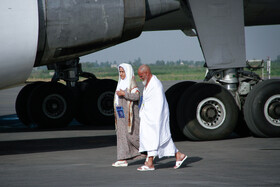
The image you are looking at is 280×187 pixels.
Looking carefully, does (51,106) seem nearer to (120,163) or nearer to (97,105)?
(97,105)

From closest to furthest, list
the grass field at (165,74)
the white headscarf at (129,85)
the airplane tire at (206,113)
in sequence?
the white headscarf at (129,85) < the airplane tire at (206,113) < the grass field at (165,74)

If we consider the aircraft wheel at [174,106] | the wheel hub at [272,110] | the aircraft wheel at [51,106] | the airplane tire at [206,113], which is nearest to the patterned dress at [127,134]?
the airplane tire at [206,113]

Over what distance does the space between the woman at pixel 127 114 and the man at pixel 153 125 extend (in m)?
0.46

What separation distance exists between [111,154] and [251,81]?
163 inches

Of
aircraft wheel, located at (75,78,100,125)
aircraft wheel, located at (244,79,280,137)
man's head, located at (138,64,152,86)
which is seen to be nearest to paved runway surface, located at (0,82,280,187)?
aircraft wheel, located at (244,79,280,137)

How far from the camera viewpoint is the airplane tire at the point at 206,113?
40.9 feet

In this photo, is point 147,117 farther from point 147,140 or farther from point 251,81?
point 251,81

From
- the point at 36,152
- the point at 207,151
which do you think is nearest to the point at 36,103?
the point at 36,152

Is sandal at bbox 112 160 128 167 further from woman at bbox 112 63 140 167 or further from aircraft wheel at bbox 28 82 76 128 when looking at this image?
aircraft wheel at bbox 28 82 76 128

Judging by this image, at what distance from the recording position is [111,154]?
1095 cm

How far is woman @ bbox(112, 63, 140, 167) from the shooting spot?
957 centimetres

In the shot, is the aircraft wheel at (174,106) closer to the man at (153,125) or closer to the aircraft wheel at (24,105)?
the man at (153,125)

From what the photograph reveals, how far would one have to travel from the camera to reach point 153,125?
903 cm

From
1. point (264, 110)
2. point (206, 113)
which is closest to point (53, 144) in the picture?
point (206, 113)
